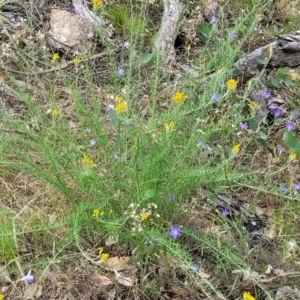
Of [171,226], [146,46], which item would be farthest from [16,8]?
[171,226]

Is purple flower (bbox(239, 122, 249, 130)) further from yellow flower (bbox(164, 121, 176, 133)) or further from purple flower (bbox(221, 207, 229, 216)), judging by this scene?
yellow flower (bbox(164, 121, 176, 133))

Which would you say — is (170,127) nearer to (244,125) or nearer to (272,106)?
(244,125)

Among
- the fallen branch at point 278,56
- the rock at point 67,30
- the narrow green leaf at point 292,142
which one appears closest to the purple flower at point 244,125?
the narrow green leaf at point 292,142

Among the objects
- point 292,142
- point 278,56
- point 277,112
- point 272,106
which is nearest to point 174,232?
point 292,142

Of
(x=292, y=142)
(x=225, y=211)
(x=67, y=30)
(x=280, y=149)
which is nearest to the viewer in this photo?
(x=225, y=211)

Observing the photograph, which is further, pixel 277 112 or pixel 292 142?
pixel 277 112

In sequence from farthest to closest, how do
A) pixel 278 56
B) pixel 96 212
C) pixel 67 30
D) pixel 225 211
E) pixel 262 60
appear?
pixel 67 30, pixel 278 56, pixel 262 60, pixel 225 211, pixel 96 212

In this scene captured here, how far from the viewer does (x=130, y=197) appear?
2.05m

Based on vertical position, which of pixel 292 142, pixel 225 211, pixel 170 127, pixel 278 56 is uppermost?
pixel 170 127

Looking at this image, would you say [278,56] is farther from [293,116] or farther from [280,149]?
[280,149]

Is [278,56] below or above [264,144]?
above

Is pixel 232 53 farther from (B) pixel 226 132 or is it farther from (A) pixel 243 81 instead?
(A) pixel 243 81

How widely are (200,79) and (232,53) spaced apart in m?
0.21

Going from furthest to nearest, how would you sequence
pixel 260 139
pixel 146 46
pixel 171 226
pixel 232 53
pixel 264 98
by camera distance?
pixel 146 46
pixel 264 98
pixel 260 139
pixel 232 53
pixel 171 226
